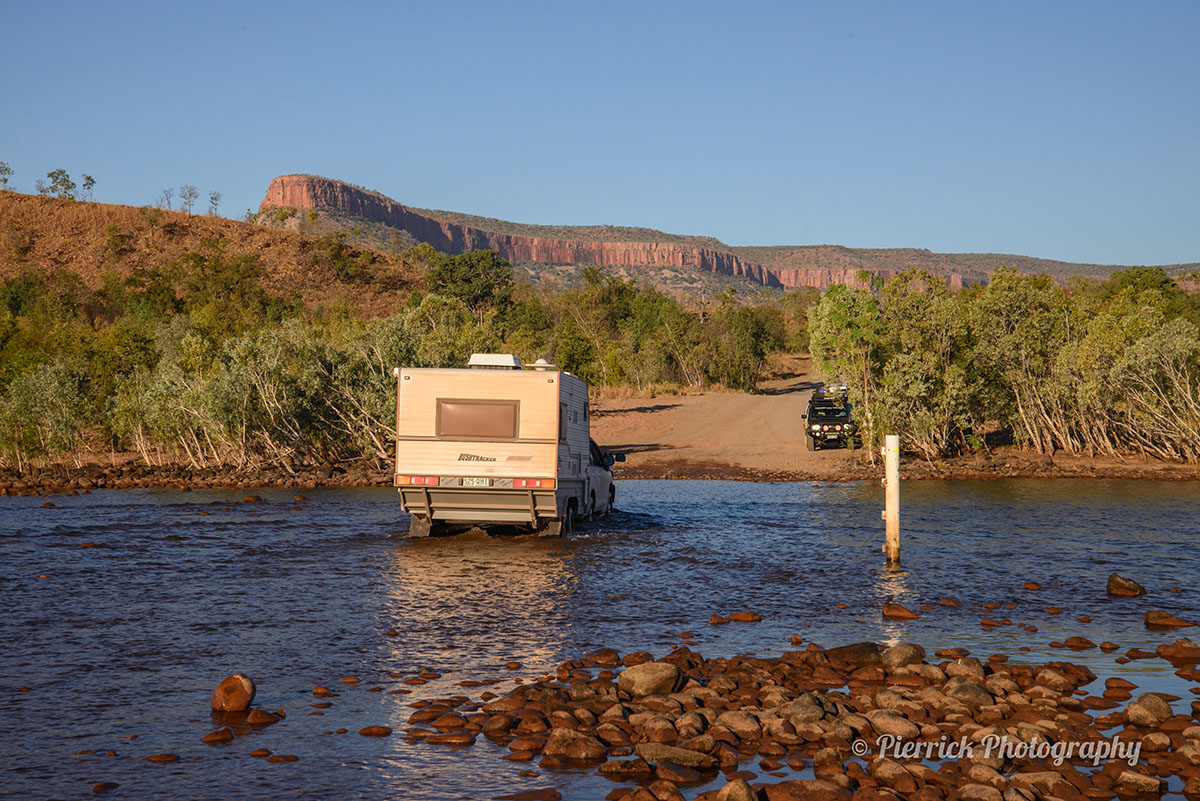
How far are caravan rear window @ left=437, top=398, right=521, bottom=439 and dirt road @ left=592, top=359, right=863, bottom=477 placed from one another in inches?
669

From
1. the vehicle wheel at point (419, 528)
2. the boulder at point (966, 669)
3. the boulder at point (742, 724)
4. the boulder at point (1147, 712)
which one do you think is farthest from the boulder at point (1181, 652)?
the vehicle wheel at point (419, 528)

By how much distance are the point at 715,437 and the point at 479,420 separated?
27804mm

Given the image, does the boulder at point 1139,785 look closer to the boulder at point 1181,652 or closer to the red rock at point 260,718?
the boulder at point 1181,652

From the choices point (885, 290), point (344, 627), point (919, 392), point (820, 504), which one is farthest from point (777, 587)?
point (885, 290)

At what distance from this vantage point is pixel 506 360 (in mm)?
19531

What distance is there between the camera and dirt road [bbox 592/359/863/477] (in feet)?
118

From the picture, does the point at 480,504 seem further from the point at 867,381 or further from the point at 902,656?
the point at 867,381

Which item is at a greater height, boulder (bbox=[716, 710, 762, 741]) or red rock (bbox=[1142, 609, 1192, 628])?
red rock (bbox=[1142, 609, 1192, 628])

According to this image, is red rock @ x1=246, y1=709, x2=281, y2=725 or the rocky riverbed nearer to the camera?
the rocky riverbed

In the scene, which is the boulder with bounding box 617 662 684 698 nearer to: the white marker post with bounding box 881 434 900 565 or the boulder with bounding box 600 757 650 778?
the boulder with bounding box 600 757 650 778

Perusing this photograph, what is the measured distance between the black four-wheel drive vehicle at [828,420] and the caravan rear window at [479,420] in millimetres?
22557

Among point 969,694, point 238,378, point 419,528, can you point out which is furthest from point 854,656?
point 238,378

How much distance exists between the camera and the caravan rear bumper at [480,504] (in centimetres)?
1877

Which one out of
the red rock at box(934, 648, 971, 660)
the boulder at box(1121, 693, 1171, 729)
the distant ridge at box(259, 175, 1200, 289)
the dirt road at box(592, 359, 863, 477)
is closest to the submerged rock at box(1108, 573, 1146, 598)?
the red rock at box(934, 648, 971, 660)
